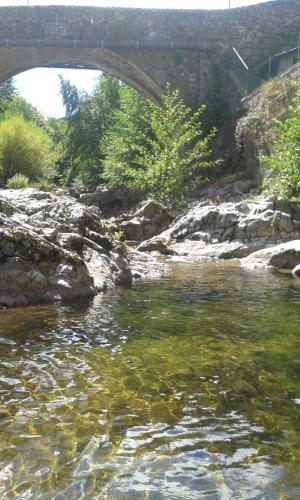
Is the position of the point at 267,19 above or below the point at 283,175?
above

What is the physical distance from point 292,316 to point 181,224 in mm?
10976

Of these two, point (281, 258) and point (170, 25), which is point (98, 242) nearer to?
point (281, 258)

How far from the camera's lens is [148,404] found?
11.5ft

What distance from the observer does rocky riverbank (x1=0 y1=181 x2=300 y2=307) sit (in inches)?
280

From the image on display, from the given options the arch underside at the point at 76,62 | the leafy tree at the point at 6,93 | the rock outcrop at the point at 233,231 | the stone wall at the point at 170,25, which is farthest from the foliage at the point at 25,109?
the rock outcrop at the point at 233,231

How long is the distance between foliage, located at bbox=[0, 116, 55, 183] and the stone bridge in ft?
16.7

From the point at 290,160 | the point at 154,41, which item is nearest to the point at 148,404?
the point at 290,160

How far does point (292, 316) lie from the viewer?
20.8 ft

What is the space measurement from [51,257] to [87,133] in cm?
3146

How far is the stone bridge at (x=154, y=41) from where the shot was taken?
27.2m

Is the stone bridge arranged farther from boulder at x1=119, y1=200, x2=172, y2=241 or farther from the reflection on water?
the reflection on water

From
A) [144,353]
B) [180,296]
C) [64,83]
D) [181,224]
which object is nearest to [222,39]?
[181,224]

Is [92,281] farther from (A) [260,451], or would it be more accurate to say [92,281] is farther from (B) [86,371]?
(A) [260,451]

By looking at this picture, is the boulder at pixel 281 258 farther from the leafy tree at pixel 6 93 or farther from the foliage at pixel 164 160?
the leafy tree at pixel 6 93
